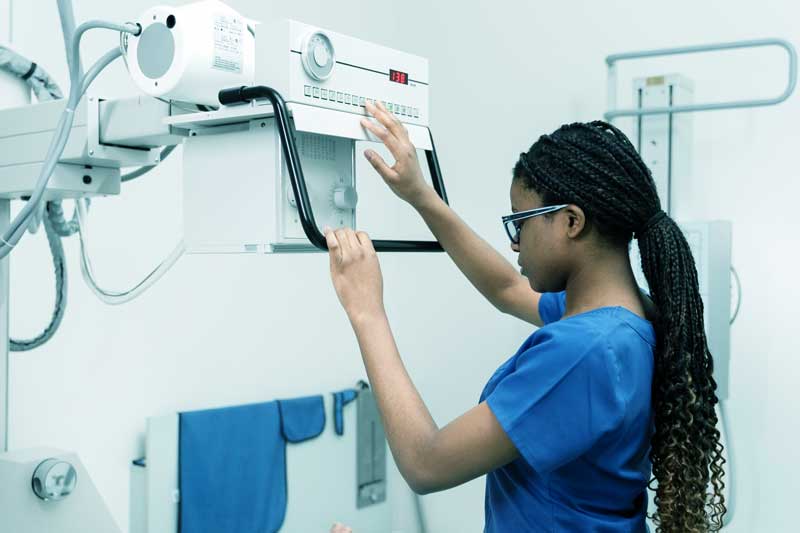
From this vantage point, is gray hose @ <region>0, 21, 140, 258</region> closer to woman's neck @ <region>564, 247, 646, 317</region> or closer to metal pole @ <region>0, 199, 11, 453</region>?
metal pole @ <region>0, 199, 11, 453</region>

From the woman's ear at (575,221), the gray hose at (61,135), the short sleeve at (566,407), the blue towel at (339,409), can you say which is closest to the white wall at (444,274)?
the blue towel at (339,409)

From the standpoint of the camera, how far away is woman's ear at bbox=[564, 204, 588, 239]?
1107 mm

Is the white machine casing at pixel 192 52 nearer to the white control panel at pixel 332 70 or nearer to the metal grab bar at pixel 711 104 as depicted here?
the white control panel at pixel 332 70

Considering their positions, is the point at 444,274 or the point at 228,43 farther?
the point at 444,274

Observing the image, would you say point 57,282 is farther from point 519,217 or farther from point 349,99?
point 519,217

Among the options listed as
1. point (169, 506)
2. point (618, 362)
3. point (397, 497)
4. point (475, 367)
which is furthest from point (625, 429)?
point (397, 497)

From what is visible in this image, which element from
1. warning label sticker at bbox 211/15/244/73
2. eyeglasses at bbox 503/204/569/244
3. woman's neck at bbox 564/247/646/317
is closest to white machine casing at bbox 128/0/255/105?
warning label sticker at bbox 211/15/244/73

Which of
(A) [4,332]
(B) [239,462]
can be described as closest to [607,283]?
(A) [4,332]

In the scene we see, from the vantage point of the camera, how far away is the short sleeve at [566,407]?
1009mm

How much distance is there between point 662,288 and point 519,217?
0.22 m

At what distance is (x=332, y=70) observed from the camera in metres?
1.10

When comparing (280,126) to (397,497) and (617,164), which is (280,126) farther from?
(397,497)

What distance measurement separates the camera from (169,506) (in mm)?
2123

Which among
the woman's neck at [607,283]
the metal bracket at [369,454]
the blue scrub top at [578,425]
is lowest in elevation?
the metal bracket at [369,454]
